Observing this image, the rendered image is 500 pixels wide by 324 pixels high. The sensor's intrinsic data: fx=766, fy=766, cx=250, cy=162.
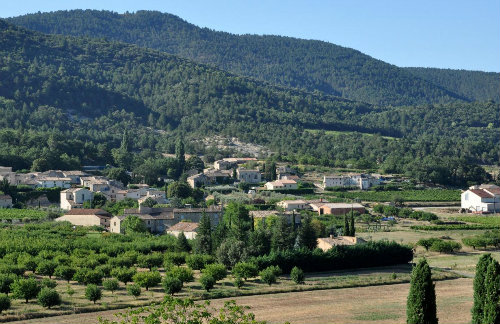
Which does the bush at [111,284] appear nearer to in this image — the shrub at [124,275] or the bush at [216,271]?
the shrub at [124,275]

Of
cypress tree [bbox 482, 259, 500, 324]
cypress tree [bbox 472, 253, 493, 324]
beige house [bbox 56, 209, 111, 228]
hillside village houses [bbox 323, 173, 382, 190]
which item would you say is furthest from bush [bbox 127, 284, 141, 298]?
hillside village houses [bbox 323, 173, 382, 190]

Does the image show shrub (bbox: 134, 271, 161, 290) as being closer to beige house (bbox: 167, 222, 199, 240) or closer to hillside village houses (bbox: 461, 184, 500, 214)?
beige house (bbox: 167, 222, 199, 240)

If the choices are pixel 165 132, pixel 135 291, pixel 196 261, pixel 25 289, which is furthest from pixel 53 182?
pixel 165 132

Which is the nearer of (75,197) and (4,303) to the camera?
(4,303)

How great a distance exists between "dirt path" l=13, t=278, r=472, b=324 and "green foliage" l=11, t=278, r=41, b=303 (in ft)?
13.7

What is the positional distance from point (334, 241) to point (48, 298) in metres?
25.9

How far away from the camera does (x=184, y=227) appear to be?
68312 mm

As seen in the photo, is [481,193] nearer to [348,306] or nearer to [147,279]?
[348,306]

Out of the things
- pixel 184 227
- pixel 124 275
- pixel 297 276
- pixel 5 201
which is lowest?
pixel 297 276

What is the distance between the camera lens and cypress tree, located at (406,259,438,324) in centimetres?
3122

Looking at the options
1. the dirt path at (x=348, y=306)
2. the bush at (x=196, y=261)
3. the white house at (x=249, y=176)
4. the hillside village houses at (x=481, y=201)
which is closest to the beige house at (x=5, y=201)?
the white house at (x=249, y=176)

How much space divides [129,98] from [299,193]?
349 feet

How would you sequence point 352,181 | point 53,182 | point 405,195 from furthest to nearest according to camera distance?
point 352,181 → point 405,195 → point 53,182

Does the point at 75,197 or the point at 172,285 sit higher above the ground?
the point at 75,197
